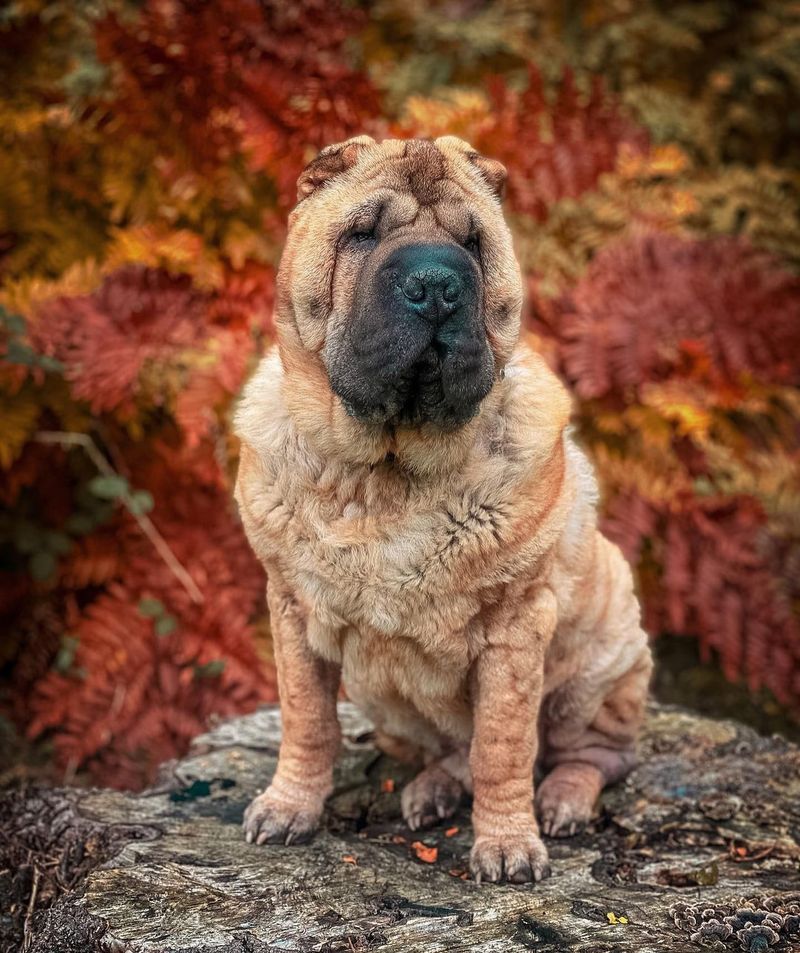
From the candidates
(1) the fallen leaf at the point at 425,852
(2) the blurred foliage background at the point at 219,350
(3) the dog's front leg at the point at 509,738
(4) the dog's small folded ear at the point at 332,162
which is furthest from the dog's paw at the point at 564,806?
(4) the dog's small folded ear at the point at 332,162

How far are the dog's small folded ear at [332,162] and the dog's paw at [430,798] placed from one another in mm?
1869

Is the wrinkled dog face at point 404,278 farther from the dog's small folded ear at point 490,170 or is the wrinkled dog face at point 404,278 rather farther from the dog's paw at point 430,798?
the dog's paw at point 430,798

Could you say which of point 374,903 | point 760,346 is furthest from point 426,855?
point 760,346

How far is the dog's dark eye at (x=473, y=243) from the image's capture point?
9.50 feet

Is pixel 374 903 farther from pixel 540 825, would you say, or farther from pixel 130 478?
pixel 130 478

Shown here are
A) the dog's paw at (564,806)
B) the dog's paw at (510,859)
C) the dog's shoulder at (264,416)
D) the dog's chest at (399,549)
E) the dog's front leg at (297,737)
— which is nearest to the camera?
the dog's chest at (399,549)

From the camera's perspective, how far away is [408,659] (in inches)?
120

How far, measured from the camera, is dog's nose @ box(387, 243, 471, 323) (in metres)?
2.62

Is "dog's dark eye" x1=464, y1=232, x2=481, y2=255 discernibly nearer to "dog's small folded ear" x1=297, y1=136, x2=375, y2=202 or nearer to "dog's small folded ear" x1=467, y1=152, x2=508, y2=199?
"dog's small folded ear" x1=467, y1=152, x2=508, y2=199

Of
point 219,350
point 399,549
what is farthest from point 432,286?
point 219,350

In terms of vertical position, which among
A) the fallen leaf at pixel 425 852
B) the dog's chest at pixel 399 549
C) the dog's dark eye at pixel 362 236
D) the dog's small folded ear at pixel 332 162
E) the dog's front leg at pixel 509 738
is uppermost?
the dog's small folded ear at pixel 332 162

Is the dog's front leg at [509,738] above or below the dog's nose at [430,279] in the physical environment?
below

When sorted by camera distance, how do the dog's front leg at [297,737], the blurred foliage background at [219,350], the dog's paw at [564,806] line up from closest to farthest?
1. the dog's front leg at [297,737]
2. the dog's paw at [564,806]
3. the blurred foliage background at [219,350]

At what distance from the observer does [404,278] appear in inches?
104
